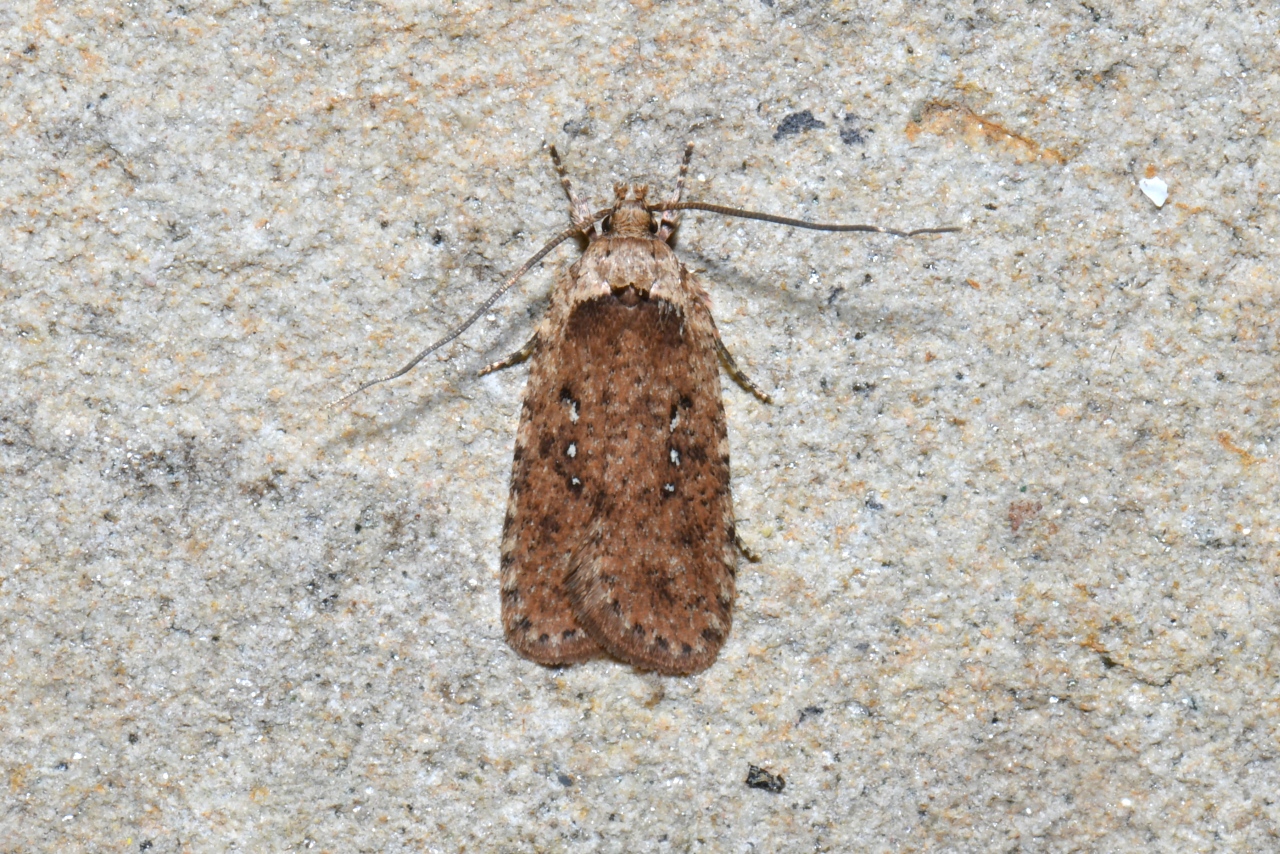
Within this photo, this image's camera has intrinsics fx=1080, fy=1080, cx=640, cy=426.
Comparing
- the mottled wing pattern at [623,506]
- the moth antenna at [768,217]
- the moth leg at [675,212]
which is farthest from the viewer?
the moth leg at [675,212]

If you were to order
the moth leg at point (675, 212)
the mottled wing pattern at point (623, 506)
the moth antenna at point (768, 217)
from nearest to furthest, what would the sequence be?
the moth antenna at point (768, 217), the mottled wing pattern at point (623, 506), the moth leg at point (675, 212)

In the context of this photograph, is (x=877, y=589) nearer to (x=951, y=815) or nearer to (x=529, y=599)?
(x=951, y=815)

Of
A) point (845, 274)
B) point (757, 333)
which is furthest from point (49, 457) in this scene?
point (845, 274)

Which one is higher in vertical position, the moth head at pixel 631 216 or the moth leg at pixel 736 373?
the moth head at pixel 631 216

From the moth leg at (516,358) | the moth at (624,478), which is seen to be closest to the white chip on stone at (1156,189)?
the moth at (624,478)

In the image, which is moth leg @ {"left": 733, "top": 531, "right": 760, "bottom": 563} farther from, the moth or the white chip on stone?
the white chip on stone

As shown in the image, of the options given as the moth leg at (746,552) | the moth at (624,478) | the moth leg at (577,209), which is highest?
the moth leg at (577,209)

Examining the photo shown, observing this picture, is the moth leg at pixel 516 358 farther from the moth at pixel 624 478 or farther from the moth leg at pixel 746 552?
the moth leg at pixel 746 552
